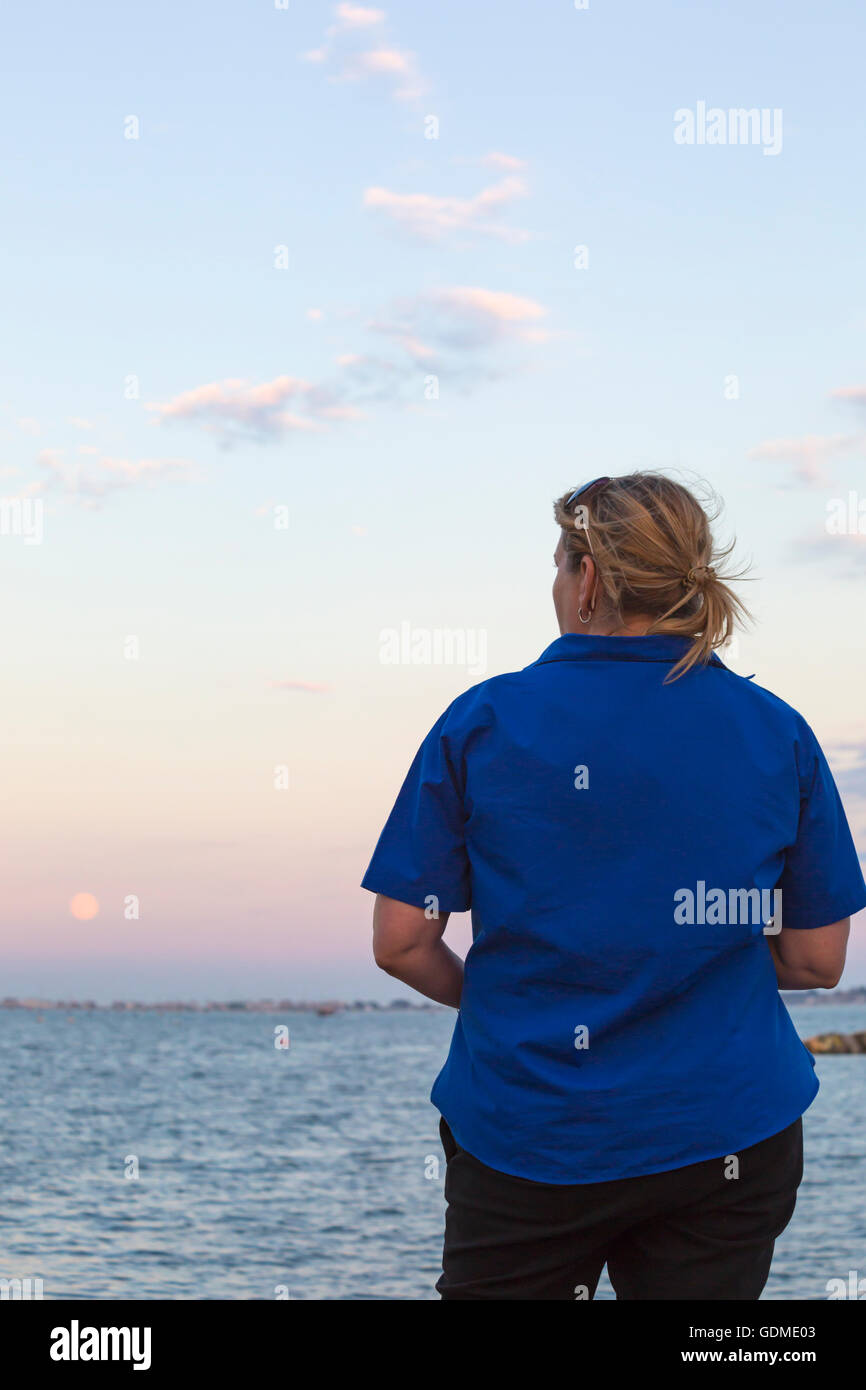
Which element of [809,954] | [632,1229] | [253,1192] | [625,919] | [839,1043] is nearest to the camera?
[625,919]

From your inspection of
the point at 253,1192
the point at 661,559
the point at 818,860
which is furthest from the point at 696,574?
the point at 253,1192

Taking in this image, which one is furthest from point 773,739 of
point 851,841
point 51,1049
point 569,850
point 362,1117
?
point 51,1049

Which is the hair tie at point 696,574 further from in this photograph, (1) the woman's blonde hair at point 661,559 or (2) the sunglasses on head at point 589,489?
(2) the sunglasses on head at point 589,489

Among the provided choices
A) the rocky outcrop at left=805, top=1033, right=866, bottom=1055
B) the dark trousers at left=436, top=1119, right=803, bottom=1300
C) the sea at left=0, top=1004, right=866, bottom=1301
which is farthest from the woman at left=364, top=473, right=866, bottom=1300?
the rocky outcrop at left=805, top=1033, right=866, bottom=1055

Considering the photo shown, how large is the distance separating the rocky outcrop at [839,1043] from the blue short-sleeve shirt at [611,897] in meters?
77.1

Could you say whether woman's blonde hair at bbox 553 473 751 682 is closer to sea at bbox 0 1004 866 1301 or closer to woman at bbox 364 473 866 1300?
woman at bbox 364 473 866 1300

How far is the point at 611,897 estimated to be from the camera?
1757 mm

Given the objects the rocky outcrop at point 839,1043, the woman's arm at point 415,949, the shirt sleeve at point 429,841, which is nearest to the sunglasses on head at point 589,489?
the shirt sleeve at point 429,841

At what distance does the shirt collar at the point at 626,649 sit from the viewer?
1.90 metres

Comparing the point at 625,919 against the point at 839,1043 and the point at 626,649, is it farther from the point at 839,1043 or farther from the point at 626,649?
the point at 839,1043

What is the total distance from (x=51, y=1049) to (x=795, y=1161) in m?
80.2

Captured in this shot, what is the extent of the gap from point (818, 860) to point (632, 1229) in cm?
63

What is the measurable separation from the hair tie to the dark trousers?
0.85 m

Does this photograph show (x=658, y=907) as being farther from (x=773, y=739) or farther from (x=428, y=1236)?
(x=428, y=1236)
